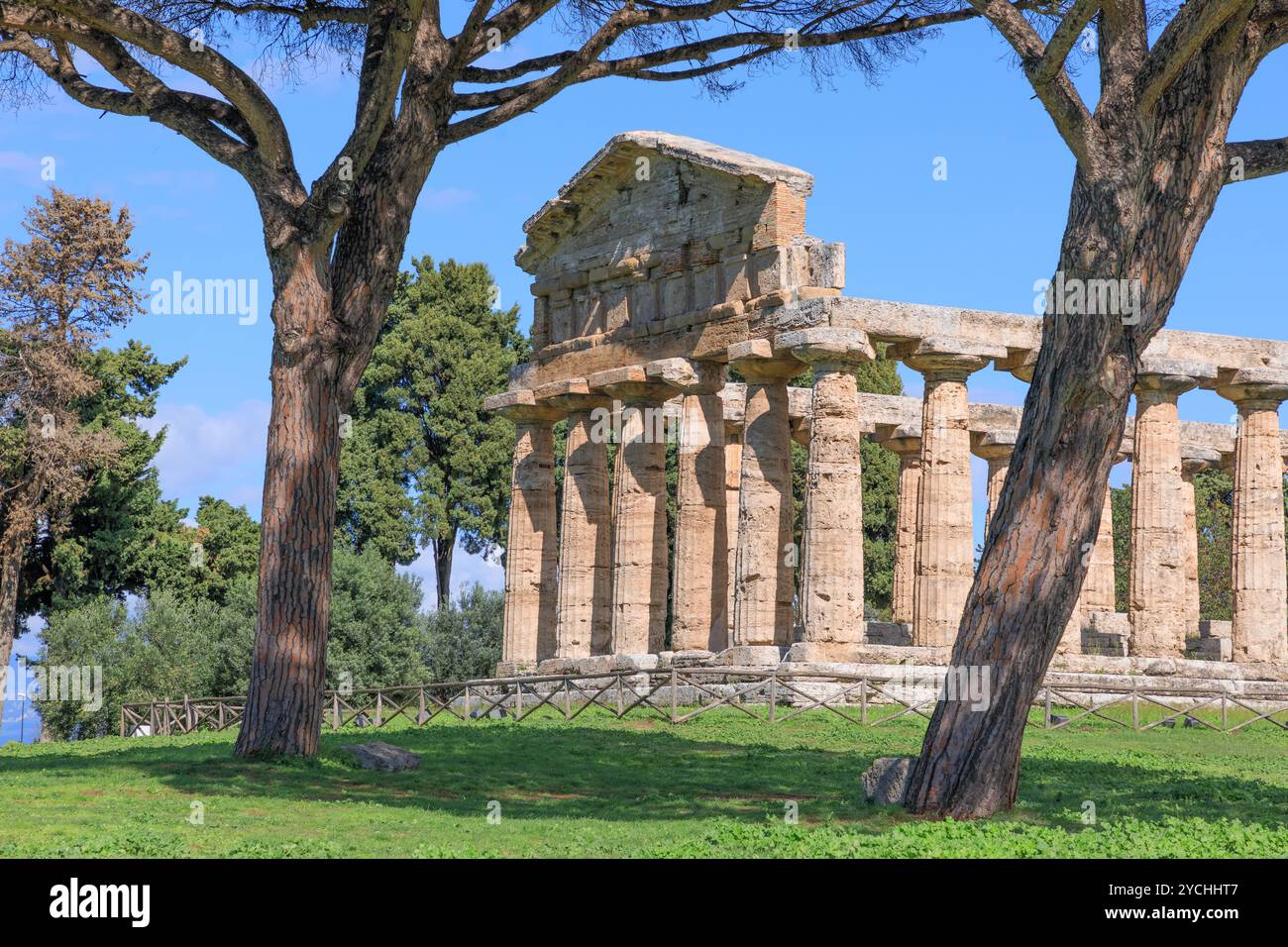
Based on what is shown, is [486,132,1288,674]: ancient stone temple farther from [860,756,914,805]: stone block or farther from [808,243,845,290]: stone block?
[860,756,914,805]: stone block

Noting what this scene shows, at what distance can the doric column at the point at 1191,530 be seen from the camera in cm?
4178

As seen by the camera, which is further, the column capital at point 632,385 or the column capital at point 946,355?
the column capital at point 632,385

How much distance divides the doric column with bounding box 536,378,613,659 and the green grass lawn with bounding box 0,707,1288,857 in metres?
9.80

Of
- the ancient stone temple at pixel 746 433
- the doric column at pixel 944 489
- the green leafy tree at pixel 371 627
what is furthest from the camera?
the green leafy tree at pixel 371 627

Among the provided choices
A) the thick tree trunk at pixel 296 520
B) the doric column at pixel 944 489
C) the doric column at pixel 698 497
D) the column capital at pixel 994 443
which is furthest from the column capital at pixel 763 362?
the thick tree trunk at pixel 296 520

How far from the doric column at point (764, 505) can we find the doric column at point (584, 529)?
474 centimetres

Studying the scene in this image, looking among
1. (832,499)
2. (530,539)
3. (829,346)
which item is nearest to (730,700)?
(832,499)

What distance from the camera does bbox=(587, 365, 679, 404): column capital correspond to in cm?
3325

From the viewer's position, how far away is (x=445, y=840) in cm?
1327

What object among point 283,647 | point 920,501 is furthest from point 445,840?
point 920,501

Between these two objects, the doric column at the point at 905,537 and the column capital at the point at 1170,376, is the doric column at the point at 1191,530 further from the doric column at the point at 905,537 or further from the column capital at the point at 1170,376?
the doric column at the point at 905,537

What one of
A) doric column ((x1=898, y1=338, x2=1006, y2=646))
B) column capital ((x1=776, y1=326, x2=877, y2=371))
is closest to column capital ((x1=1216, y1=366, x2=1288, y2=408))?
doric column ((x1=898, y1=338, x2=1006, y2=646))

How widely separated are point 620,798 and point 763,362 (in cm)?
1486
